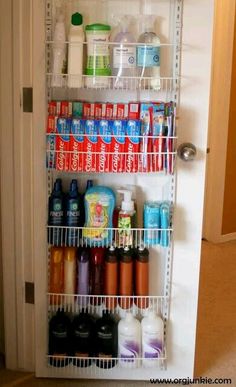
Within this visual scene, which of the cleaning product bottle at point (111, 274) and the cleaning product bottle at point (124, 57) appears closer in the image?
the cleaning product bottle at point (124, 57)

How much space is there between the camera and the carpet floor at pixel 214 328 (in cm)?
207

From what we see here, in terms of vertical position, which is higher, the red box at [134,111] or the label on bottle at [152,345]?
the red box at [134,111]

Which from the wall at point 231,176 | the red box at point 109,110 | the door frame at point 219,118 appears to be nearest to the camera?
the red box at point 109,110

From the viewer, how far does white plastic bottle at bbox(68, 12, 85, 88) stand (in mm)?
1723

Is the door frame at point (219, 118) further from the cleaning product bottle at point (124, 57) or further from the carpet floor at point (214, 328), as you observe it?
the cleaning product bottle at point (124, 57)

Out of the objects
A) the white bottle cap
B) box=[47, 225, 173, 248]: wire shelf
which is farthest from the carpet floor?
the white bottle cap

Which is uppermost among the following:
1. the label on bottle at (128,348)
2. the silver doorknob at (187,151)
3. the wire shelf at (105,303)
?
the silver doorknob at (187,151)

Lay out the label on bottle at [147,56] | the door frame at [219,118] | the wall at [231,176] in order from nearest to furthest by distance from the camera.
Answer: the label on bottle at [147,56], the door frame at [219,118], the wall at [231,176]

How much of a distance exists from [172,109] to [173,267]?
0.64 m

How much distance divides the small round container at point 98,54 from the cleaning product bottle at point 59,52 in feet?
0.29

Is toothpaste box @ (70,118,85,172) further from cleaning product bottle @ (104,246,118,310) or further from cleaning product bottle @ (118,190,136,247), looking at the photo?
cleaning product bottle @ (104,246,118,310)


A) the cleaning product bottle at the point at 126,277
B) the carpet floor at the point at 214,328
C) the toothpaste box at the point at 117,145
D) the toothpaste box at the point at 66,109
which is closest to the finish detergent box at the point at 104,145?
the toothpaste box at the point at 117,145

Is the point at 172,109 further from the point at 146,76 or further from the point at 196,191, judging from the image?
the point at 196,191

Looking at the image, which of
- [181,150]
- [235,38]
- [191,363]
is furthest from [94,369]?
[235,38]
